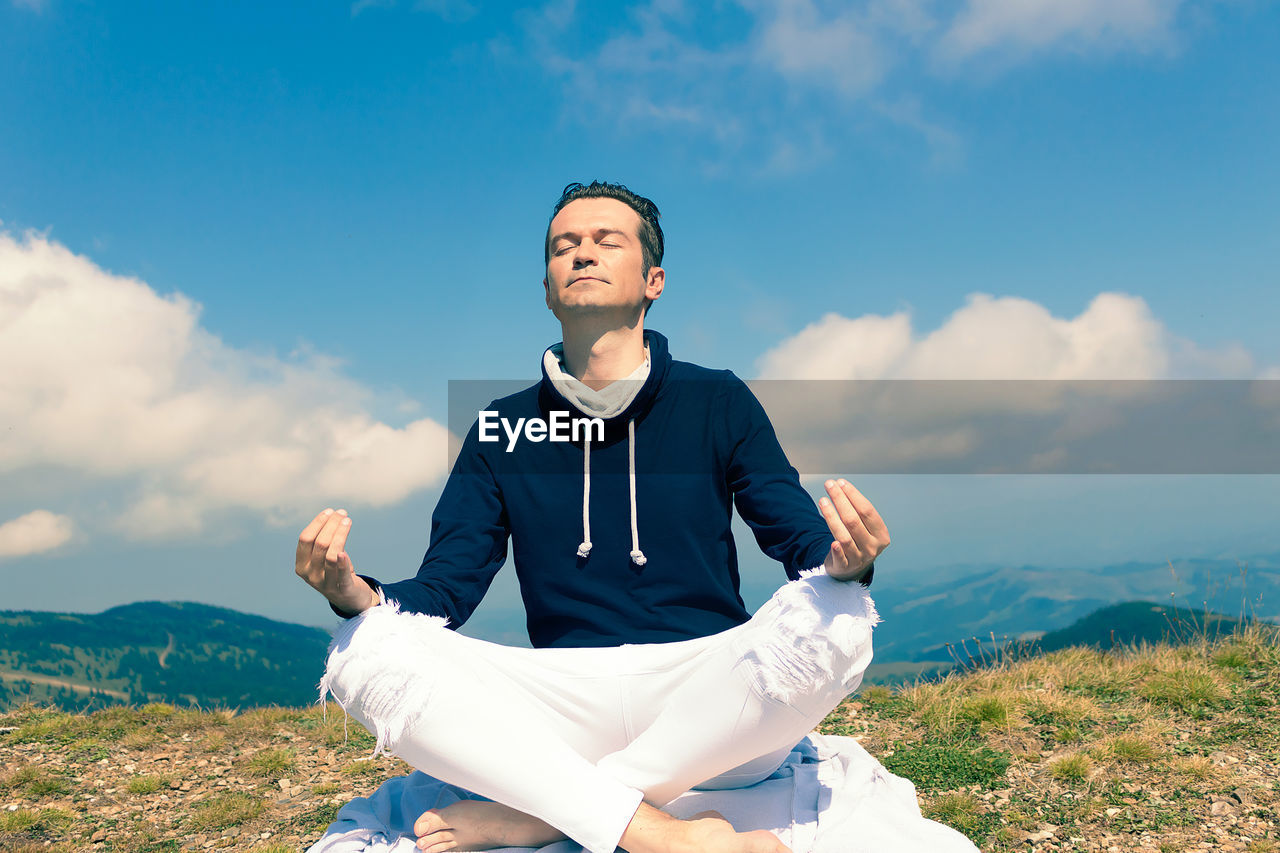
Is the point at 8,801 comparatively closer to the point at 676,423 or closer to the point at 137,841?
the point at 137,841

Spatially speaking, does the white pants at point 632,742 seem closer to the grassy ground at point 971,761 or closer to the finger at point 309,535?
the finger at point 309,535

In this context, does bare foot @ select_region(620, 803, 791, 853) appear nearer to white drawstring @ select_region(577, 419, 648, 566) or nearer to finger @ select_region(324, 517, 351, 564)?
white drawstring @ select_region(577, 419, 648, 566)

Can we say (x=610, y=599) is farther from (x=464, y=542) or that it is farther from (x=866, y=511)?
(x=866, y=511)

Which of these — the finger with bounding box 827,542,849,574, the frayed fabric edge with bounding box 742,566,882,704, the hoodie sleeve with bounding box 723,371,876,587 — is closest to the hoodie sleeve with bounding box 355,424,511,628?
the hoodie sleeve with bounding box 723,371,876,587

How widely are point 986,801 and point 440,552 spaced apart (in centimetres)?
314

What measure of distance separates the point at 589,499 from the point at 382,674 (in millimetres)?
1220

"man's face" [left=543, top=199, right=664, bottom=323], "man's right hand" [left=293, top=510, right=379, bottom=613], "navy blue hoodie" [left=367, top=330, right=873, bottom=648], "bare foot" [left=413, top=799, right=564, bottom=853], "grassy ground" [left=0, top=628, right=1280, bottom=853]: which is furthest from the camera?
"grassy ground" [left=0, top=628, right=1280, bottom=853]

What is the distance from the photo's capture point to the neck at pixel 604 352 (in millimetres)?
3814

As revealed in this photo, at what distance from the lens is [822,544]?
120 inches

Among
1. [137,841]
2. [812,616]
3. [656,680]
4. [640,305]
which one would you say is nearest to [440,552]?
[656,680]

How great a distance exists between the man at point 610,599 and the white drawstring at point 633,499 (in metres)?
0.01

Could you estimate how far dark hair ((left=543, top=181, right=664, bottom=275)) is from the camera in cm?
402

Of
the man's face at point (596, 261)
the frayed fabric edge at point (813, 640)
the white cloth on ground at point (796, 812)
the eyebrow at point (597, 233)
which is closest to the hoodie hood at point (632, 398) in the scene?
the man's face at point (596, 261)

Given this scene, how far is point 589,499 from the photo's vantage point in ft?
11.9
